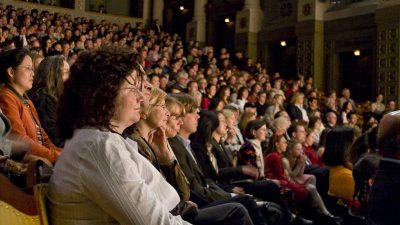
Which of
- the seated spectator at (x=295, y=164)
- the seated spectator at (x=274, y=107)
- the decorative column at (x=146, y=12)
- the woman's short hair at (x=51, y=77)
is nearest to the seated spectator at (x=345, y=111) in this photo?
the seated spectator at (x=274, y=107)

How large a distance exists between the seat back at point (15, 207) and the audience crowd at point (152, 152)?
0.08 metres

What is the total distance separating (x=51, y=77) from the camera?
3525 mm

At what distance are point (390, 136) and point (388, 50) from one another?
11.1 meters

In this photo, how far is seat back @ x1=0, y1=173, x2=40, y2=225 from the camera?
4.74 feet

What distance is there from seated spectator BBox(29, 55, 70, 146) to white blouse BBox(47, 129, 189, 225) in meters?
1.95

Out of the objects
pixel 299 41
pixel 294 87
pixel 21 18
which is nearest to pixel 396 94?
pixel 294 87

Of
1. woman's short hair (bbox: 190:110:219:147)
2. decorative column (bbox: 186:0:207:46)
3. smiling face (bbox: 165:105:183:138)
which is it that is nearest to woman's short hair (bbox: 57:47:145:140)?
smiling face (bbox: 165:105:183:138)

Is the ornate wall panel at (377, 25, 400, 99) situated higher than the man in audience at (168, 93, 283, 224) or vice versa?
the ornate wall panel at (377, 25, 400, 99)

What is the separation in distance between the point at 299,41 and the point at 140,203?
45.0 ft

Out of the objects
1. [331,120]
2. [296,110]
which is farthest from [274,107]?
[331,120]

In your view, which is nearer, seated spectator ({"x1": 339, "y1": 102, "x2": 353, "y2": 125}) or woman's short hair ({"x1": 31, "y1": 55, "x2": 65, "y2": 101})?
woman's short hair ({"x1": 31, "y1": 55, "x2": 65, "y2": 101})

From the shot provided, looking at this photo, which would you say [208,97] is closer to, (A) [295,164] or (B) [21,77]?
(A) [295,164]

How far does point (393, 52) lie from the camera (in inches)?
481

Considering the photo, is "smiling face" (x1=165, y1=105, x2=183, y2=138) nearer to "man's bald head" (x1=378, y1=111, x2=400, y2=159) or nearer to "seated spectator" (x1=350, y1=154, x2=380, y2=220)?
"seated spectator" (x1=350, y1=154, x2=380, y2=220)
